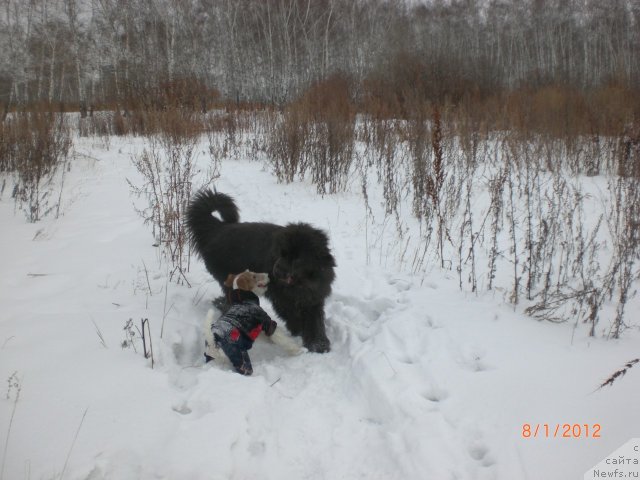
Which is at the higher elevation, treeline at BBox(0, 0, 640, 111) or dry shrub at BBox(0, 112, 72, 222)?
treeline at BBox(0, 0, 640, 111)

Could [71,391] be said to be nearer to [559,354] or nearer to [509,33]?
[559,354]

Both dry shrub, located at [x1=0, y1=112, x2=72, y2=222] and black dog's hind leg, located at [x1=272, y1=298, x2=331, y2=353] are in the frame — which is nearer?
black dog's hind leg, located at [x1=272, y1=298, x2=331, y2=353]

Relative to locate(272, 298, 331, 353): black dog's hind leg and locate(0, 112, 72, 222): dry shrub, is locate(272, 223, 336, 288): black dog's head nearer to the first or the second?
locate(272, 298, 331, 353): black dog's hind leg

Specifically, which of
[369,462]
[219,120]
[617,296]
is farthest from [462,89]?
[369,462]

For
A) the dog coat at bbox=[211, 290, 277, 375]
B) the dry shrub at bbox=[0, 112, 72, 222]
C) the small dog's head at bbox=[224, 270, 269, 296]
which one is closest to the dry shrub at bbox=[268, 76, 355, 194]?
the dry shrub at bbox=[0, 112, 72, 222]

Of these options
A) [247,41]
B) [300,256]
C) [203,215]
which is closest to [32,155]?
[203,215]

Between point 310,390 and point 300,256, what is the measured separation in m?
0.96

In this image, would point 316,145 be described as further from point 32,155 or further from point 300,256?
point 32,155

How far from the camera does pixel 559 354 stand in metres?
2.53

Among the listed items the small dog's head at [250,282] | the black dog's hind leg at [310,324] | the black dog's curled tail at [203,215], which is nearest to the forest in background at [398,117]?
the black dog's curled tail at [203,215]

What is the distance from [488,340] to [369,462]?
1.30 metres

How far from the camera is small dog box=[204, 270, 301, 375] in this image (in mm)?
2664

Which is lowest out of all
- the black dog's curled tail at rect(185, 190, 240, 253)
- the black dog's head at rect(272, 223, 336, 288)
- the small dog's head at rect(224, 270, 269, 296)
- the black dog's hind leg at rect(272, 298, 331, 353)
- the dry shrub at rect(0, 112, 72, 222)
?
the black dog's hind leg at rect(272, 298, 331, 353)

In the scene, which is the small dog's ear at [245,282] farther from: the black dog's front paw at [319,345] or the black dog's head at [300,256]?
the black dog's front paw at [319,345]
